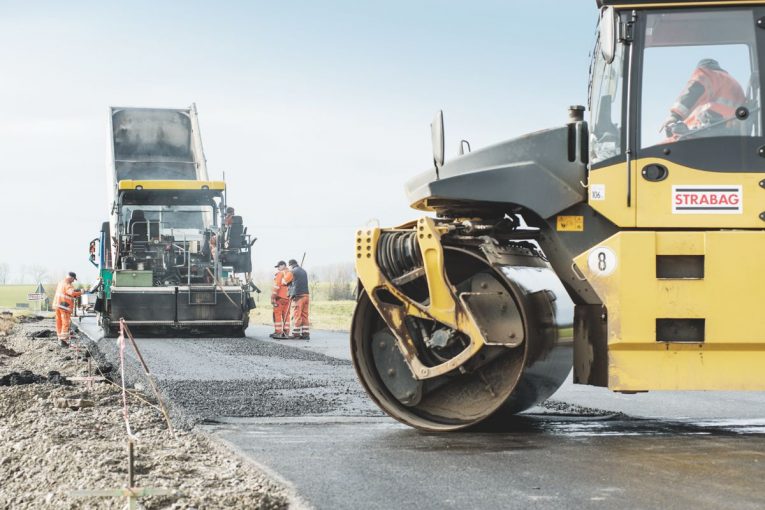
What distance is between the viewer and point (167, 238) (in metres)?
20.8

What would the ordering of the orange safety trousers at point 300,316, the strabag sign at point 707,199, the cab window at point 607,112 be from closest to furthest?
1. the strabag sign at point 707,199
2. the cab window at point 607,112
3. the orange safety trousers at point 300,316

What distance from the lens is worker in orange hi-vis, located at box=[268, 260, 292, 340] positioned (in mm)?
20438

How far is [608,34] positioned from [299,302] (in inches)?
558

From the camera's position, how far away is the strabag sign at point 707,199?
247 inches

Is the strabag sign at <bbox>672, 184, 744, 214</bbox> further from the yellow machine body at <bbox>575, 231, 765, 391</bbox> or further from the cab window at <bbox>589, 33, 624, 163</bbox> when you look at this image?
the cab window at <bbox>589, 33, 624, 163</bbox>

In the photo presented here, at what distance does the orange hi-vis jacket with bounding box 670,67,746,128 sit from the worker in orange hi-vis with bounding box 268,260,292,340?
47.1 feet

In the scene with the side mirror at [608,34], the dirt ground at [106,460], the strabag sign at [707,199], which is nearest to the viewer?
the dirt ground at [106,460]

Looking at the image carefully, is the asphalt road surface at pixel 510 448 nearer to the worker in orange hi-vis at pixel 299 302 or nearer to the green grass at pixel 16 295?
the worker in orange hi-vis at pixel 299 302

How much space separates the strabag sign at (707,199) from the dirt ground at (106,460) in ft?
9.76

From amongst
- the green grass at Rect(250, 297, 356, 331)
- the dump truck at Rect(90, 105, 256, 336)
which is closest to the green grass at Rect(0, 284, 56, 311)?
the green grass at Rect(250, 297, 356, 331)

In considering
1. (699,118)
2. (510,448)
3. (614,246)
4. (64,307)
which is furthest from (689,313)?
(64,307)

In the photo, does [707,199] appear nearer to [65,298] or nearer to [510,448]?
[510,448]

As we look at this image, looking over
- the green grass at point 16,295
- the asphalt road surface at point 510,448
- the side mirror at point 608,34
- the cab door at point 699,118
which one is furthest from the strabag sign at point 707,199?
the green grass at point 16,295

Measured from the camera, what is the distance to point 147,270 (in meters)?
20.3
